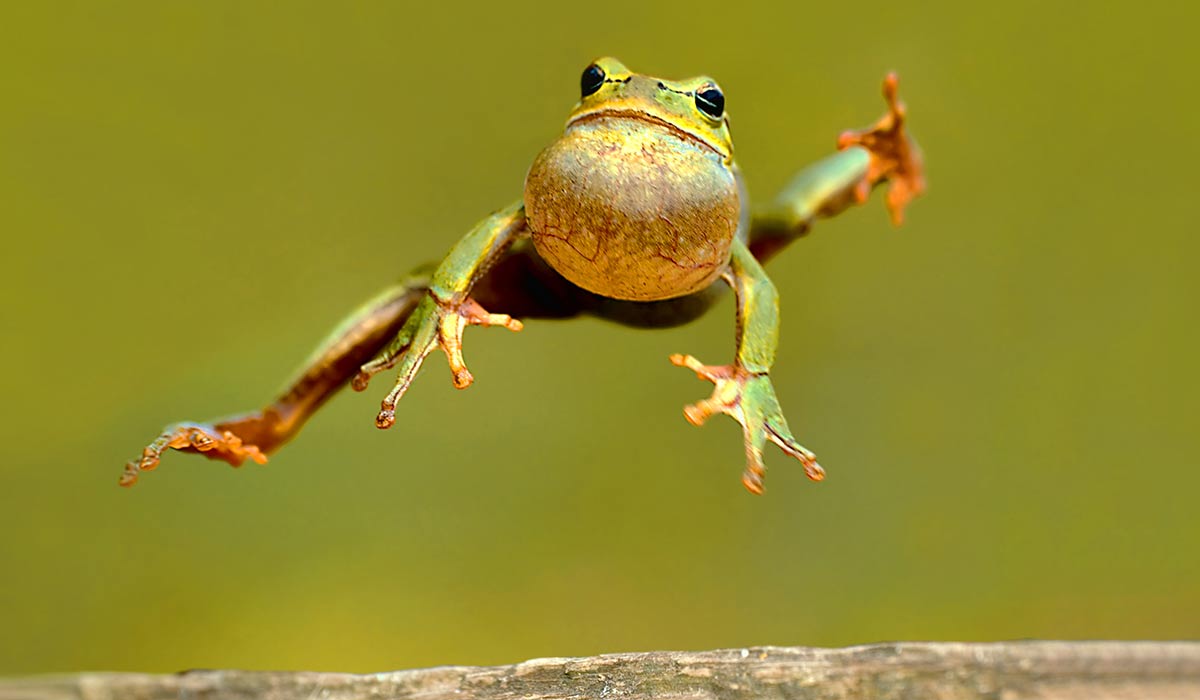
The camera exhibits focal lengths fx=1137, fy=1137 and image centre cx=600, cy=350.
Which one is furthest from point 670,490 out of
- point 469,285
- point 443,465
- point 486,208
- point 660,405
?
point 469,285

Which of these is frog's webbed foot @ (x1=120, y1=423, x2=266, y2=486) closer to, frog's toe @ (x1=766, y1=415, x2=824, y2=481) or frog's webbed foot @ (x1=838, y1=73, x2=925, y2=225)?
frog's toe @ (x1=766, y1=415, x2=824, y2=481)

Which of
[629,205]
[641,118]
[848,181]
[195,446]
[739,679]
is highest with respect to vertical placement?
[848,181]

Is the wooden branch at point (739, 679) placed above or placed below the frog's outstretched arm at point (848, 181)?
below

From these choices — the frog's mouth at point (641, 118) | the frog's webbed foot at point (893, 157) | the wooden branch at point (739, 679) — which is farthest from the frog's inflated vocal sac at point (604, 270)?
the frog's webbed foot at point (893, 157)

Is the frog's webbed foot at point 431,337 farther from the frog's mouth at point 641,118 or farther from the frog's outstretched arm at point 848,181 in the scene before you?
the frog's outstretched arm at point 848,181

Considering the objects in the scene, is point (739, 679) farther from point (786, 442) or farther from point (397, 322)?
point (397, 322)

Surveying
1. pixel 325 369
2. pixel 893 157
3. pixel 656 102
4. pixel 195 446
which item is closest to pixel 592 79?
pixel 656 102

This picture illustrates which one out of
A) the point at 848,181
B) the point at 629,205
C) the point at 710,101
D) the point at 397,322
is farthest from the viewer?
the point at 848,181

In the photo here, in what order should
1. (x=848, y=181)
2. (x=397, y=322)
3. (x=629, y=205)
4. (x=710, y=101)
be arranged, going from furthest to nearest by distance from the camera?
(x=848, y=181), (x=397, y=322), (x=710, y=101), (x=629, y=205)
